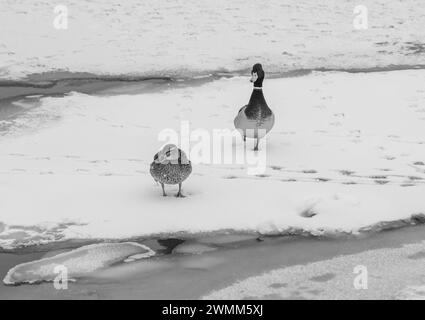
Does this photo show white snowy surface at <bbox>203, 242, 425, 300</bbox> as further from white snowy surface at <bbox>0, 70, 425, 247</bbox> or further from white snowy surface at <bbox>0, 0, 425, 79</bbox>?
white snowy surface at <bbox>0, 0, 425, 79</bbox>

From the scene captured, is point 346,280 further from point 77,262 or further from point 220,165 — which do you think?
point 220,165

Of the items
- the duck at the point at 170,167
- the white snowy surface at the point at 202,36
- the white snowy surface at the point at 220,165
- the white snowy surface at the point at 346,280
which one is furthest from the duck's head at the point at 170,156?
the white snowy surface at the point at 202,36

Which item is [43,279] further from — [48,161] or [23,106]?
[23,106]

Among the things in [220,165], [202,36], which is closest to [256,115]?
[220,165]

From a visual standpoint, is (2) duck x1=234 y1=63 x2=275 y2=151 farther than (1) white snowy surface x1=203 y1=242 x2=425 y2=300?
Yes

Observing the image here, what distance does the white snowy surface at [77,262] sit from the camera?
4887 mm

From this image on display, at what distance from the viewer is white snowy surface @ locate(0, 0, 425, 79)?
489 inches

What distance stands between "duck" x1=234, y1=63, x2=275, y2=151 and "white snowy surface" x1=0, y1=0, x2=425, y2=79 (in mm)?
4352

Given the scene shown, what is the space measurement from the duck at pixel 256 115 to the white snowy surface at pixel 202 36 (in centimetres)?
435

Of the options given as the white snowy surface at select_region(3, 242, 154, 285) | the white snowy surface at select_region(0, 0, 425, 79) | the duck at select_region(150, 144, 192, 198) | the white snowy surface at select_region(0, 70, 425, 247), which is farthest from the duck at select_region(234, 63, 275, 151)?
the white snowy surface at select_region(0, 0, 425, 79)

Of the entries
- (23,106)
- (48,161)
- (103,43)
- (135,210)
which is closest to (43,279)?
(135,210)

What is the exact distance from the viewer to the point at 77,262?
Result: 16.8ft

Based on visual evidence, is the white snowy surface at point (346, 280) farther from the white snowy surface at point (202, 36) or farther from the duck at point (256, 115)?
the white snowy surface at point (202, 36)

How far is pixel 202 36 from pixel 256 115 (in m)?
6.89
